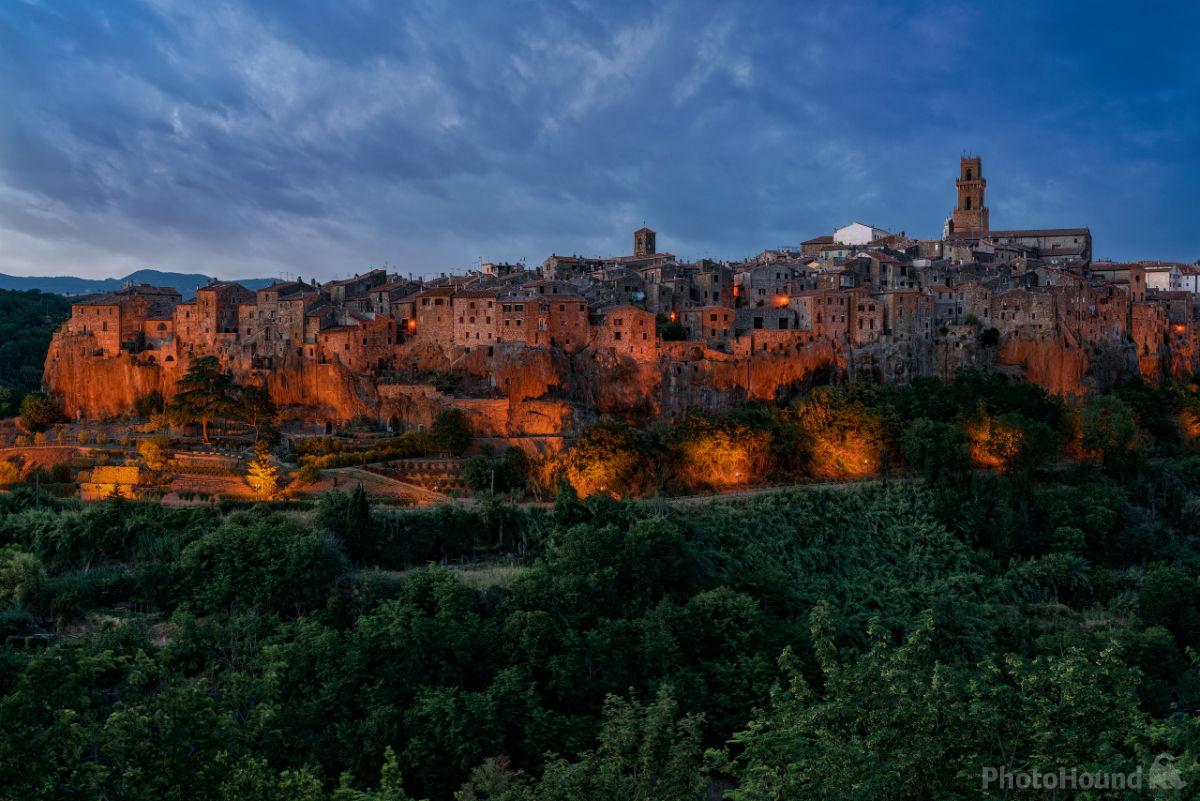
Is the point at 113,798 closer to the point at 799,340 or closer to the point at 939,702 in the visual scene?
the point at 939,702

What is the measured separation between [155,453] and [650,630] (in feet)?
67.7

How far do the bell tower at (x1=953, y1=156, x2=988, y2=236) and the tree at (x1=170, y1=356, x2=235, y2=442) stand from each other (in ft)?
174

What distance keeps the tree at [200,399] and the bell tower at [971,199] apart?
174 feet

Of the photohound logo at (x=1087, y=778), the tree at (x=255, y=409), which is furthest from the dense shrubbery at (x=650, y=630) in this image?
the tree at (x=255, y=409)

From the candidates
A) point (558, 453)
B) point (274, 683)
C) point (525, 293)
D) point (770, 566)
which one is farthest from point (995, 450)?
point (274, 683)

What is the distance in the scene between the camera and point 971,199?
69.9 metres

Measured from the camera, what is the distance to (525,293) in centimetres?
4212

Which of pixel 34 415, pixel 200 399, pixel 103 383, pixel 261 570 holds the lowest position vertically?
pixel 261 570

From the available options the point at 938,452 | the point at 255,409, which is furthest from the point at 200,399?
the point at 938,452

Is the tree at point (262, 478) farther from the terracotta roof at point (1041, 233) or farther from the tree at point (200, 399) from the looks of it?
the terracotta roof at point (1041, 233)

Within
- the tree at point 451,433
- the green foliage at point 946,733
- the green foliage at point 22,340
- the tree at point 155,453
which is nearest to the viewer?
the green foliage at point 946,733

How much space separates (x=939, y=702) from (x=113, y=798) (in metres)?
8.46

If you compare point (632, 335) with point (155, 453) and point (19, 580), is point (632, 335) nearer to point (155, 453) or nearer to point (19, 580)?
point (155, 453)

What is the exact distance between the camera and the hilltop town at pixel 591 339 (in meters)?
39.7
